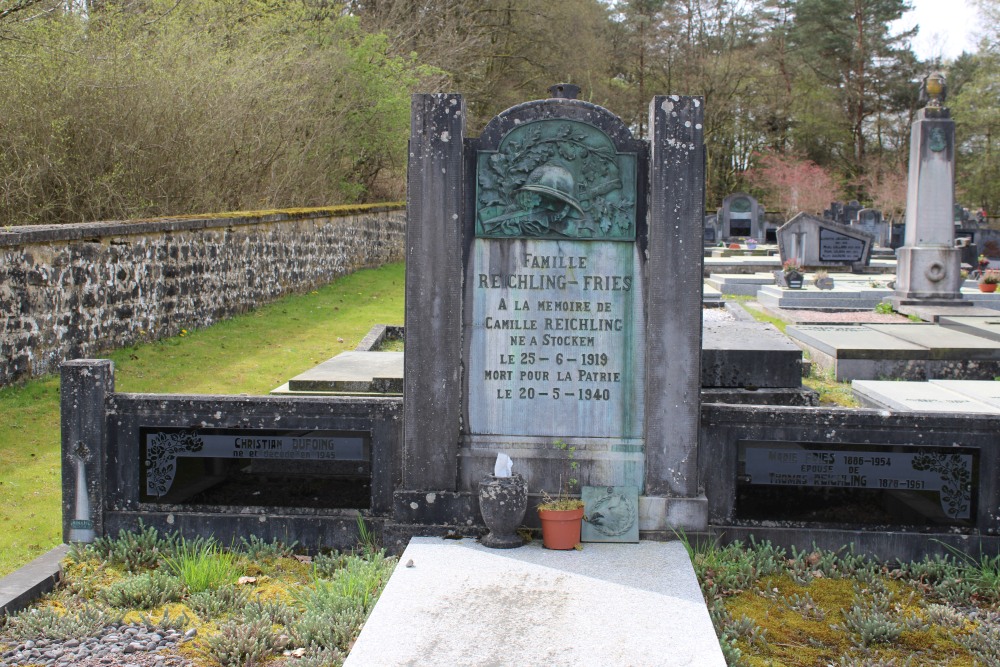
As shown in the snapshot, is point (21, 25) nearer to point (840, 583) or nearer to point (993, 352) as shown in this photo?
point (840, 583)

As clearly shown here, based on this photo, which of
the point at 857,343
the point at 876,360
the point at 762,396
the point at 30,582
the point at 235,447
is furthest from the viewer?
the point at 857,343

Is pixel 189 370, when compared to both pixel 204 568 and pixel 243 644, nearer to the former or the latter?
pixel 204 568

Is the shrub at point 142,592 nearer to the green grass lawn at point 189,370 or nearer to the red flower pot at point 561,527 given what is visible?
the green grass lawn at point 189,370

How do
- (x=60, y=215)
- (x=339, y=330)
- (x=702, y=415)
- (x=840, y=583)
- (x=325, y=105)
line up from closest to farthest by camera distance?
(x=840, y=583)
(x=702, y=415)
(x=60, y=215)
(x=339, y=330)
(x=325, y=105)

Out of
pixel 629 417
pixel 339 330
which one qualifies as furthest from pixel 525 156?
pixel 339 330

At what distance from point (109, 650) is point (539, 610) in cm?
186

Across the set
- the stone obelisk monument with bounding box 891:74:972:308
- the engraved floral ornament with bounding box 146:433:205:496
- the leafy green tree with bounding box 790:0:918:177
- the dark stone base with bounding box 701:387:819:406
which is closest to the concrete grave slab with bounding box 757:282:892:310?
the stone obelisk monument with bounding box 891:74:972:308

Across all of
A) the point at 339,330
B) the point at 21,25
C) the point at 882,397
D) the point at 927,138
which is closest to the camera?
the point at 882,397

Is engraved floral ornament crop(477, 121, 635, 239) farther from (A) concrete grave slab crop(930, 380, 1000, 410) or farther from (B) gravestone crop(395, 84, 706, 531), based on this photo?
(A) concrete grave slab crop(930, 380, 1000, 410)

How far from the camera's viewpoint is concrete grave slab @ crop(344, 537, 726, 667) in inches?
140

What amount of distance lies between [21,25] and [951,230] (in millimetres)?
14410

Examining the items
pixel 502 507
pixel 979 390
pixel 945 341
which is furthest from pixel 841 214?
pixel 502 507

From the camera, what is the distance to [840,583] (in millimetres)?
4750

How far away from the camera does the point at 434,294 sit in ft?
16.3
